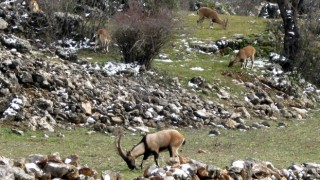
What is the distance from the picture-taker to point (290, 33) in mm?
32125

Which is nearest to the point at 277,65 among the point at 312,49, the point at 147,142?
the point at 312,49

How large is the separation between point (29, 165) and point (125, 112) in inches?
390

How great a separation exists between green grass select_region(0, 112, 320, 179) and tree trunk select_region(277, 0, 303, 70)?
33.0 feet

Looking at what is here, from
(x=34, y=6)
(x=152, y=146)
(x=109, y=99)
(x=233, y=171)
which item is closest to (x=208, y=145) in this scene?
(x=109, y=99)

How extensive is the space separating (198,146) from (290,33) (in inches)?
612

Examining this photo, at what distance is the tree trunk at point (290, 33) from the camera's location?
3164cm

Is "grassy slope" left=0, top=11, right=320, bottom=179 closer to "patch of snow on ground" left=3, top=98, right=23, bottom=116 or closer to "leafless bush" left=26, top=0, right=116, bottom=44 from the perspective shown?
"patch of snow on ground" left=3, top=98, right=23, bottom=116

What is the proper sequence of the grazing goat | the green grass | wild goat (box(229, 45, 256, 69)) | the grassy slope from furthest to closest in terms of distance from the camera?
the grazing goat < wild goat (box(229, 45, 256, 69)) < the grassy slope < the green grass

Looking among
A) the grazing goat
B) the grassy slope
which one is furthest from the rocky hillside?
the grazing goat

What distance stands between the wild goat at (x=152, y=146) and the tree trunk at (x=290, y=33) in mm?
18037

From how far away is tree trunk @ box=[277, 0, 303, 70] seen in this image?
31641 mm

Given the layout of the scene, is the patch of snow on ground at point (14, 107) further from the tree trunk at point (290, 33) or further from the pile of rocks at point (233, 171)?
the tree trunk at point (290, 33)

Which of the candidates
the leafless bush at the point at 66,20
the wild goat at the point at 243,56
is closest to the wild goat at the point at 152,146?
the leafless bush at the point at 66,20

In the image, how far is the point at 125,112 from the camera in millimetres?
20875
